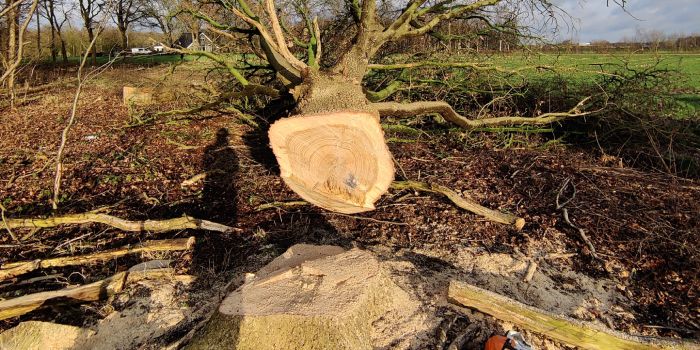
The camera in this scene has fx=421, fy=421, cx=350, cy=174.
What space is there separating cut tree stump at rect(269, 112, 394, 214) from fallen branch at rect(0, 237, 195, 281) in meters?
1.01

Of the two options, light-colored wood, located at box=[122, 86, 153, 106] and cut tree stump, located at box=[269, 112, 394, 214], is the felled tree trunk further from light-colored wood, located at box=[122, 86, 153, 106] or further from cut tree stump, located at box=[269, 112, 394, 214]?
light-colored wood, located at box=[122, 86, 153, 106]

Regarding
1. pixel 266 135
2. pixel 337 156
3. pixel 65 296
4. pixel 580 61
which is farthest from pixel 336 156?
pixel 580 61

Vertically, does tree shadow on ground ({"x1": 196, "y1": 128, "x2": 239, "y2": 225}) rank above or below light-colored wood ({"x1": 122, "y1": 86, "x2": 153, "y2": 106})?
below

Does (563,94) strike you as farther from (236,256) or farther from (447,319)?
(236,256)

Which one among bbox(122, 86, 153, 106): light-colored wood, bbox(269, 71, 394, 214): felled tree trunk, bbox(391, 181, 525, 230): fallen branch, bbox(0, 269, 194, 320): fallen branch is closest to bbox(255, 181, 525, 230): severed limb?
bbox(391, 181, 525, 230): fallen branch

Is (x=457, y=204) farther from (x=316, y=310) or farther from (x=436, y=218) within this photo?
(x=316, y=310)

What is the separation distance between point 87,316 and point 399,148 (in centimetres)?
407

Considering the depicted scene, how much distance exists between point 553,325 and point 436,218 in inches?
60.9

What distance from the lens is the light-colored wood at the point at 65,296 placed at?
262 cm

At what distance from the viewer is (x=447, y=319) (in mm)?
2572

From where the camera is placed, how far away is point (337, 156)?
319cm

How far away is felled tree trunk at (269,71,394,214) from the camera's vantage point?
124 inches

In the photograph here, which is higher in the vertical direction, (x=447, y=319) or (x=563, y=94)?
(x=563, y=94)

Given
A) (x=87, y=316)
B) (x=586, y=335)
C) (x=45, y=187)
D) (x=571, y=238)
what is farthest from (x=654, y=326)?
(x=45, y=187)
